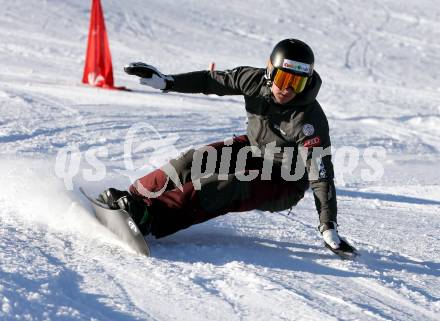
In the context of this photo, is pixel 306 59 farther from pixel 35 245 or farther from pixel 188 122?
pixel 188 122

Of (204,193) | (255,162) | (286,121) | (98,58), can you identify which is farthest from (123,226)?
(98,58)

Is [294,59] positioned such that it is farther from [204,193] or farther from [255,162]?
[204,193]

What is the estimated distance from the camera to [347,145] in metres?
8.40

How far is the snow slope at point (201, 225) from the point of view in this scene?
307 cm

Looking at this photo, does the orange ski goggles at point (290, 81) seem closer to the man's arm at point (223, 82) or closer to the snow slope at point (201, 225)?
the man's arm at point (223, 82)

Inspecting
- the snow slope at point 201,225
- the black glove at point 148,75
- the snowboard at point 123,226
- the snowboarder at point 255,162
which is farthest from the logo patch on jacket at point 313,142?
the snowboard at point 123,226

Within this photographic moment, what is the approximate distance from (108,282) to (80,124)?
4598 millimetres

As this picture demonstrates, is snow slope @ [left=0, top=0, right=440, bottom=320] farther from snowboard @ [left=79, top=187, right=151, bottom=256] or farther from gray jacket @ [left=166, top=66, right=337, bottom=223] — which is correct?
gray jacket @ [left=166, top=66, right=337, bottom=223]

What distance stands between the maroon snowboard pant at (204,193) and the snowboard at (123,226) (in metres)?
0.21

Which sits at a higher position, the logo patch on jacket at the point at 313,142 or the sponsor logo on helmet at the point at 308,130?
the sponsor logo on helmet at the point at 308,130

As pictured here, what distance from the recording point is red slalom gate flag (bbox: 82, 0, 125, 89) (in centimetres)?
1004

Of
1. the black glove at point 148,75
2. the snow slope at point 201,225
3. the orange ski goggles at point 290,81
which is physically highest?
the orange ski goggles at point 290,81

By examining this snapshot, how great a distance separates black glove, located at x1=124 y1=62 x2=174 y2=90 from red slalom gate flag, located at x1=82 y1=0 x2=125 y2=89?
5.74m

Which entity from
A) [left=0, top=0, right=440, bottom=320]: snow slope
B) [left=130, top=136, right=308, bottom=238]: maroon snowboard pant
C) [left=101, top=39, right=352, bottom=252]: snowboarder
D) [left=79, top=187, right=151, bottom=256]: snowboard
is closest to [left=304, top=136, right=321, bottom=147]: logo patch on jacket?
[left=101, top=39, right=352, bottom=252]: snowboarder
